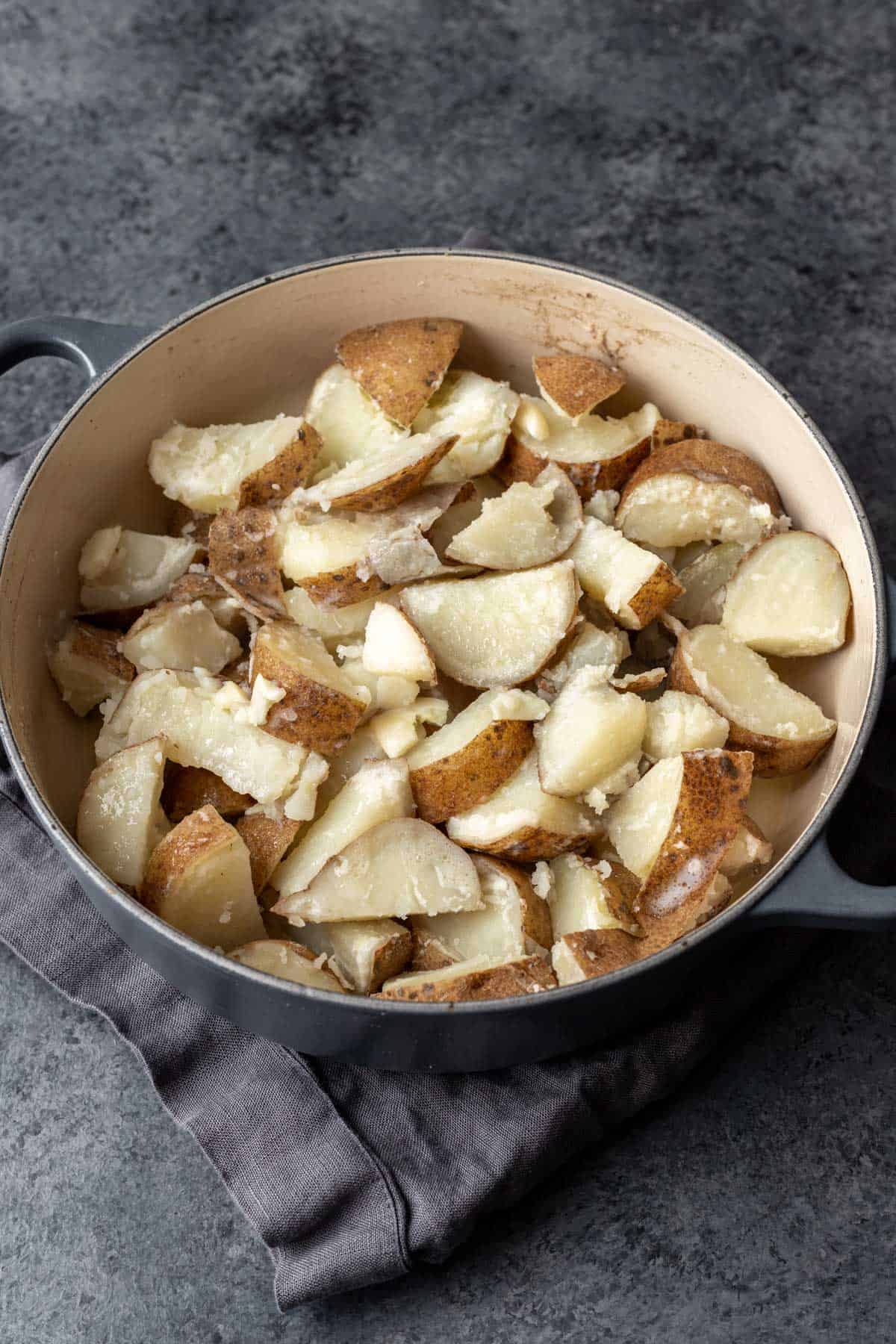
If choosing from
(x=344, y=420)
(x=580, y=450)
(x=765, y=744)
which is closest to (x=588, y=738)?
(x=765, y=744)

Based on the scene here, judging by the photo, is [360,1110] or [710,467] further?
[710,467]

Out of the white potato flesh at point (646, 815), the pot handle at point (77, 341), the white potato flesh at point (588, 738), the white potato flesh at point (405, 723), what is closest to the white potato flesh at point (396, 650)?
the white potato flesh at point (405, 723)

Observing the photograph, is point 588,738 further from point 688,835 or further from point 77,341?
point 77,341

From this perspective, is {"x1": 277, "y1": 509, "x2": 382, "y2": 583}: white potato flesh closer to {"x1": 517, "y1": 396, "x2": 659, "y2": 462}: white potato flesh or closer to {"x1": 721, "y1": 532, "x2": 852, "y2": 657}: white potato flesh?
{"x1": 517, "y1": 396, "x2": 659, "y2": 462}: white potato flesh

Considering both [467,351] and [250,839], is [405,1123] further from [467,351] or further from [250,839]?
[467,351]

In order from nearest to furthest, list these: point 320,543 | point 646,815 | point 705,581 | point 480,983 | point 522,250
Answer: point 480,983, point 646,815, point 320,543, point 705,581, point 522,250

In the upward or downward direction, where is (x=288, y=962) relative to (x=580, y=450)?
downward

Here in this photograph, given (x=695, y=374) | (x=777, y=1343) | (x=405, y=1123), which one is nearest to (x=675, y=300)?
(x=695, y=374)
